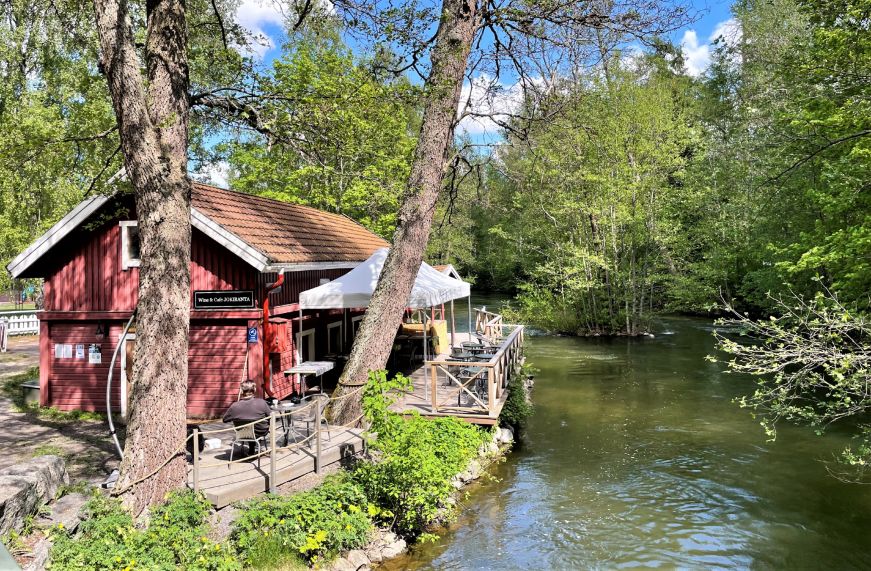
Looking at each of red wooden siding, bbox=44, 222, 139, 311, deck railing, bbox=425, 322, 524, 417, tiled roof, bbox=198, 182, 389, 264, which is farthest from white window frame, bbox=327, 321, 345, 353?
red wooden siding, bbox=44, 222, 139, 311

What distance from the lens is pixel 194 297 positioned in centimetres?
1183

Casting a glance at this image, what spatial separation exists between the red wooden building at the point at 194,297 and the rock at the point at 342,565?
5344 millimetres

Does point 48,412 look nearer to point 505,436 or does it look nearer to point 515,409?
point 505,436

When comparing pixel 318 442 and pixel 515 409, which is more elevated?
pixel 318 442

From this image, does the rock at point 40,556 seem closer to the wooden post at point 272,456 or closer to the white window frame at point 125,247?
the wooden post at point 272,456

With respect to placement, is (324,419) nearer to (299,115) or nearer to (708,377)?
(299,115)

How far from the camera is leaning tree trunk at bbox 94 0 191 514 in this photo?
686cm

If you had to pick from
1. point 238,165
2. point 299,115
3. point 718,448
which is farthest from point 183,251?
point 238,165

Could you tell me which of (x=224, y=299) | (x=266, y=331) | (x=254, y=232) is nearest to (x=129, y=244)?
(x=224, y=299)

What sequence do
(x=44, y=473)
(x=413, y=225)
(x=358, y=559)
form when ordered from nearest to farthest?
(x=358, y=559)
(x=44, y=473)
(x=413, y=225)

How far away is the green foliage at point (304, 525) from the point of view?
662 cm

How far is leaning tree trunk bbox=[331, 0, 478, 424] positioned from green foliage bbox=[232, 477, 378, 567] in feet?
7.85

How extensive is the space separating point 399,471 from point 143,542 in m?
3.09

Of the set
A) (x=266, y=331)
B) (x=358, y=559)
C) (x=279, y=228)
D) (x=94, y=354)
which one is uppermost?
(x=279, y=228)
